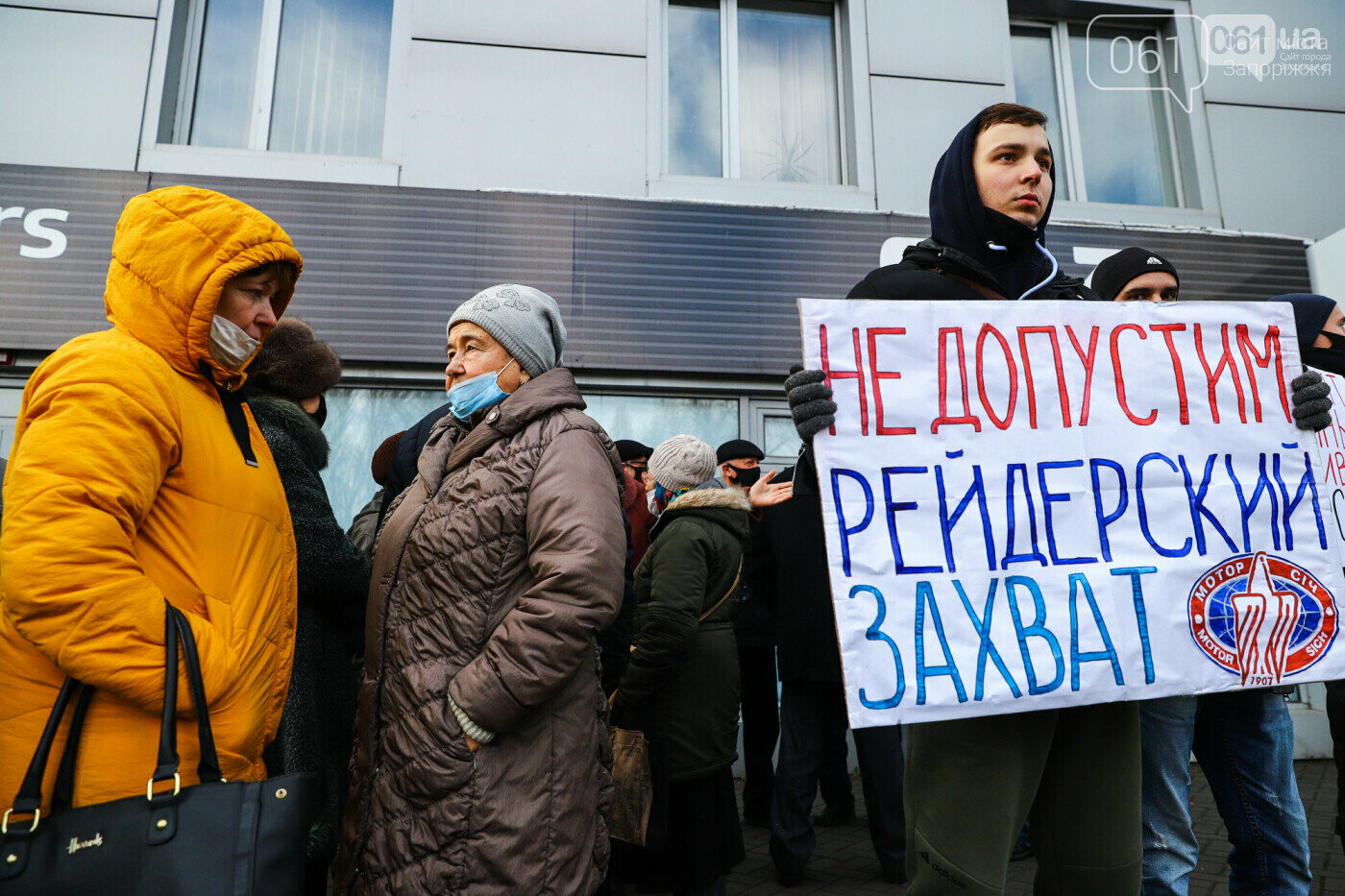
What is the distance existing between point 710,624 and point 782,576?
1.02 meters

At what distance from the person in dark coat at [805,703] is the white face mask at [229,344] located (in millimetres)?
2366

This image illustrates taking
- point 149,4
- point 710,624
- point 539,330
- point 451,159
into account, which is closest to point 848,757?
point 710,624

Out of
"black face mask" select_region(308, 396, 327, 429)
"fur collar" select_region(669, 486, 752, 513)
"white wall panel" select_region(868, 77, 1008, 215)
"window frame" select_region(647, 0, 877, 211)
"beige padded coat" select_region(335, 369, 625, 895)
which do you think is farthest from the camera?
"white wall panel" select_region(868, 77, 1008, 215)

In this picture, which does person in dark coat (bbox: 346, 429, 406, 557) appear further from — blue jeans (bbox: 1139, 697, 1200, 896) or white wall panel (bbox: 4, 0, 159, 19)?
white wall panel (bbox: 4, 0, 159, 19)

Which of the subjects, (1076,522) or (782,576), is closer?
(1076,522)

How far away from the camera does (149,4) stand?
5.52 m

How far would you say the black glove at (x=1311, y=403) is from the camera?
201 centimetres

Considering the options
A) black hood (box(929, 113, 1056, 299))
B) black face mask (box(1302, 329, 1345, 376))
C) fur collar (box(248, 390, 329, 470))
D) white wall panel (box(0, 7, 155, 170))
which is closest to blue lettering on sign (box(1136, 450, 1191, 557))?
black hood (box(929, 113, 1056, 299))

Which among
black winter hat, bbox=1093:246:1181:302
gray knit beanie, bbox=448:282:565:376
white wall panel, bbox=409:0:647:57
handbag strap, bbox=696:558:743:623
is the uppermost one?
white wall panel, bbox=409:0:647:57

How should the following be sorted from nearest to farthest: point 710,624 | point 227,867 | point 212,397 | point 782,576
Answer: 1. point 227,867
2. point 212,397
3. point 710,624
4. point 782,576

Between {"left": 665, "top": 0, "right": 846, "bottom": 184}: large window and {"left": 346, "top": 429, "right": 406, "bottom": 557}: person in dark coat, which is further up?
{"left": 665, "top": 0, "right": 846, "bottom": 184}: large window

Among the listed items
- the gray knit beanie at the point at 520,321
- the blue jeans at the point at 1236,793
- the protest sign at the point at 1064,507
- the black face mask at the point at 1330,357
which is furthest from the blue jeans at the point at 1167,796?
the gray knit beanie at the point at 520,321

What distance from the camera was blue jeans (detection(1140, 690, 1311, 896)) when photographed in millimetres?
2289

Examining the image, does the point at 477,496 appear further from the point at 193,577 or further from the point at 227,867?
the point at 227,867
